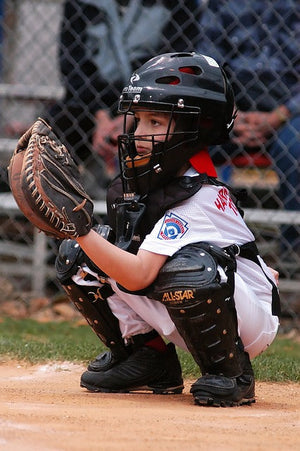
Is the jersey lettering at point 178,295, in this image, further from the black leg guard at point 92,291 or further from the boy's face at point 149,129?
the boy's face at point 149,129

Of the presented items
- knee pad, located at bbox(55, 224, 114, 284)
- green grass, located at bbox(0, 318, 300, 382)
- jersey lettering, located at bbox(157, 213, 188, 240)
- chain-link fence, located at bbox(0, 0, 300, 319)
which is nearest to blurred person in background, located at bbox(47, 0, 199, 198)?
chain-link fence, located at bbox(0, 0, 300, 319)

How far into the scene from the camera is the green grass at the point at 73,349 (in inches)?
155

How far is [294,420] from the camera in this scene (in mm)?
2850

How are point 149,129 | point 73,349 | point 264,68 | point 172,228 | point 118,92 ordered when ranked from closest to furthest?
point 172,228 < point 149,129 < point 73,349 < point 264,68 < point 118,92

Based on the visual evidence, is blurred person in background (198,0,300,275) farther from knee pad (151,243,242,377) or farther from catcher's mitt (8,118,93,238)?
catcher's mitt (8,118,93,238)

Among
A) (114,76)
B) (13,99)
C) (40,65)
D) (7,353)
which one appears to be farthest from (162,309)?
(40,65)

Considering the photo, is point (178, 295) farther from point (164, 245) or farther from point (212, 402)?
point (212, 402)

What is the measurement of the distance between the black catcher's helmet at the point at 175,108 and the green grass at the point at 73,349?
106 centimetres

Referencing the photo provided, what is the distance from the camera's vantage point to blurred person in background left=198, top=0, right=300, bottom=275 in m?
5.46

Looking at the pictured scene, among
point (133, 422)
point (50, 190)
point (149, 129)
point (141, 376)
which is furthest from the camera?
point (141, 376)

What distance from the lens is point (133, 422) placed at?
262 cm

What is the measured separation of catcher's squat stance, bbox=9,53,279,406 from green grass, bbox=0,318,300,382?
618 millimetres

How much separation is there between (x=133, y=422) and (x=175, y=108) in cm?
108

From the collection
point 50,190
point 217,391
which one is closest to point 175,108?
point 50,190
